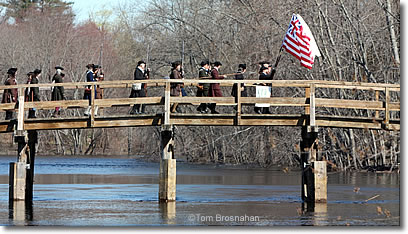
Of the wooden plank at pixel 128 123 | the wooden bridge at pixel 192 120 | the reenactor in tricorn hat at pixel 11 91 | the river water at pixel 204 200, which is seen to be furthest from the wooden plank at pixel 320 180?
the reenactor in tricorn hat at pixel 11 91

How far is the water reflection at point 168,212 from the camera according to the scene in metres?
21.3

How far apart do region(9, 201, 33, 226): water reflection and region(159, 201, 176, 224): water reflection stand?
9.53 ft

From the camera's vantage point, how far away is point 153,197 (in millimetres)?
27578

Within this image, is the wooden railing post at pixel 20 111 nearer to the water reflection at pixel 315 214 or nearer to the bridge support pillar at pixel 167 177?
the bridge support pillar at pixel 167 177

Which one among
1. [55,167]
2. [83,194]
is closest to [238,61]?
[55,167]

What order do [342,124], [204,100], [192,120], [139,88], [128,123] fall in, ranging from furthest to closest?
[139,88] < [342,124] < [128,123] < [192,120] < [204,100]

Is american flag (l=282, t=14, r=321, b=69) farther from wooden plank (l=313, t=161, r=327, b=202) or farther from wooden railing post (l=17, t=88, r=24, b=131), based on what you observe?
wooden railing post (l=17, t=88, r=24, b=131)

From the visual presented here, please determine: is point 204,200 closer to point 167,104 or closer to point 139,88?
point 167,104

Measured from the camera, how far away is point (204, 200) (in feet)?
86.9

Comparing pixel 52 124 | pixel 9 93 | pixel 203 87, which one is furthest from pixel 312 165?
pixel 9 93

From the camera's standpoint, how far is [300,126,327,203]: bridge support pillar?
25.5m

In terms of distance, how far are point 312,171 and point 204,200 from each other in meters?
3.00

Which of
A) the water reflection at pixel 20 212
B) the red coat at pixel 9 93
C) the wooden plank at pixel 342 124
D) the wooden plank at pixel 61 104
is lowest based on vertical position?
the water reflection at pixel 20 212

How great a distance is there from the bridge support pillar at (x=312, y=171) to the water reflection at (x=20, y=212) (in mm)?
6838
